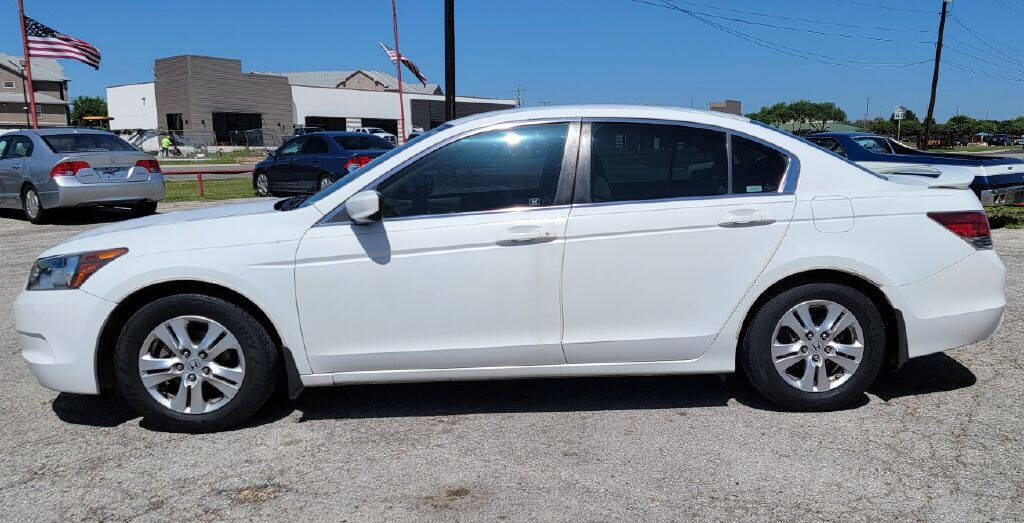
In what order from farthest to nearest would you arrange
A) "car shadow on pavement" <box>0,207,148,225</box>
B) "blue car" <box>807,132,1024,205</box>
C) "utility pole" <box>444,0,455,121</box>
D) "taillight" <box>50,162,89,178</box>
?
"utility pole" <box>444,0,455,121</box> < "car shadow on pavement" <box>0,207,148,225</box> < "taillight" <box>50,162,89,178</box> < "blue car" <box>807,132,1024,205</box>

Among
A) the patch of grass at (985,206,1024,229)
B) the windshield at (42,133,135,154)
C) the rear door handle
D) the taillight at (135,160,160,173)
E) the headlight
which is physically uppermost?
the windshield at (42,133,135,154)

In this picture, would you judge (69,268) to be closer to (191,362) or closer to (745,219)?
(191,362)

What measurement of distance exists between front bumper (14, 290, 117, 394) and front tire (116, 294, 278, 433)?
141mm

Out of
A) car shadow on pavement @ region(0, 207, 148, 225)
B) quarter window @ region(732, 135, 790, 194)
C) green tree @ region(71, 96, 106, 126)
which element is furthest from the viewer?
green tree @ region(71, 96, 106, 126)

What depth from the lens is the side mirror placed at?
3768mm

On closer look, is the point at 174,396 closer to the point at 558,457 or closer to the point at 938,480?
the point at 558,457

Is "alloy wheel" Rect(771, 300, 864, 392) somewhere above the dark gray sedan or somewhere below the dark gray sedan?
below

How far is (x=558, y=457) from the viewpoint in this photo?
144 inches

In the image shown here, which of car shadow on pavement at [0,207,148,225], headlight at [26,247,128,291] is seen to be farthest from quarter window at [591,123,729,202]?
car shadow on pavement at [0,207,148,225]

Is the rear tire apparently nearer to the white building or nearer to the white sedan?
the white sedan

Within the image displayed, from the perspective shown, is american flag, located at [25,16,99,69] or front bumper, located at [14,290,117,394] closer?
front bumper, located at [14,290,117,394]

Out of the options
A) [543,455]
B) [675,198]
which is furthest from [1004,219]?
[543,455]

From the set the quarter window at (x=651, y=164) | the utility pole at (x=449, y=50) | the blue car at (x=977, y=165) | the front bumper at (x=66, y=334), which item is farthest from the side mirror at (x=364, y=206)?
the utility pole at (x=449, y=50)

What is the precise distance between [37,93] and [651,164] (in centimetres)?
8488
